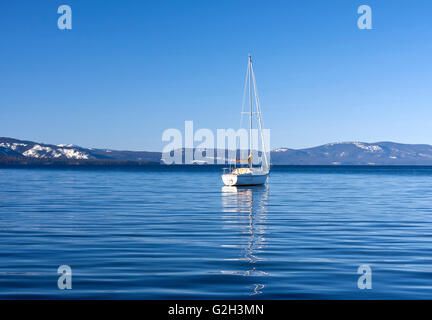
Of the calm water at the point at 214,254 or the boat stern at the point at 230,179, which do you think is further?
the boat stern at the point at 230,179

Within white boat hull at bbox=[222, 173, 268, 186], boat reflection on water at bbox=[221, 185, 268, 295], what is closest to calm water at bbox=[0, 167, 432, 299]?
boat reflection on water at bbox=[221, 185, 268, 295]

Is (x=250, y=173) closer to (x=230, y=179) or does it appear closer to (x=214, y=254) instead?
(x=230, y=179)

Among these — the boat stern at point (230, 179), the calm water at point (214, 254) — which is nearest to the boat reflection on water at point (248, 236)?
the calm water at point (214, 254)

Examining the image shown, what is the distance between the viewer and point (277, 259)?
17.8 meters

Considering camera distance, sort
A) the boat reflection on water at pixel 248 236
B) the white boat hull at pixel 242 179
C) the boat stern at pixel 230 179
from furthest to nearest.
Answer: the white boat hull at pixel 242 179, the boat stern at pixel 230 179, the boat reflection on water at pixel 248 236

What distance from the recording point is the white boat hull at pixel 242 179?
227 ft

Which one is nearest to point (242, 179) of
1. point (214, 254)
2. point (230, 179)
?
point (230, 179)

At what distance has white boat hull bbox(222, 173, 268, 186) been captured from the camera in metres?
69.2

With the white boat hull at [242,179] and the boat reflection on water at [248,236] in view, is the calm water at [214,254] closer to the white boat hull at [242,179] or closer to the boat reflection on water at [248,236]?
the boat reflection on water at [248,236]

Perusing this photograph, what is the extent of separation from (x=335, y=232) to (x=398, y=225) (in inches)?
213

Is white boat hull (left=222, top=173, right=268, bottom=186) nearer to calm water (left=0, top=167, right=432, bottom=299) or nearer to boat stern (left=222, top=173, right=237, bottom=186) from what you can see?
boat stern (left=222, top=173, right=237, bottom=186)
